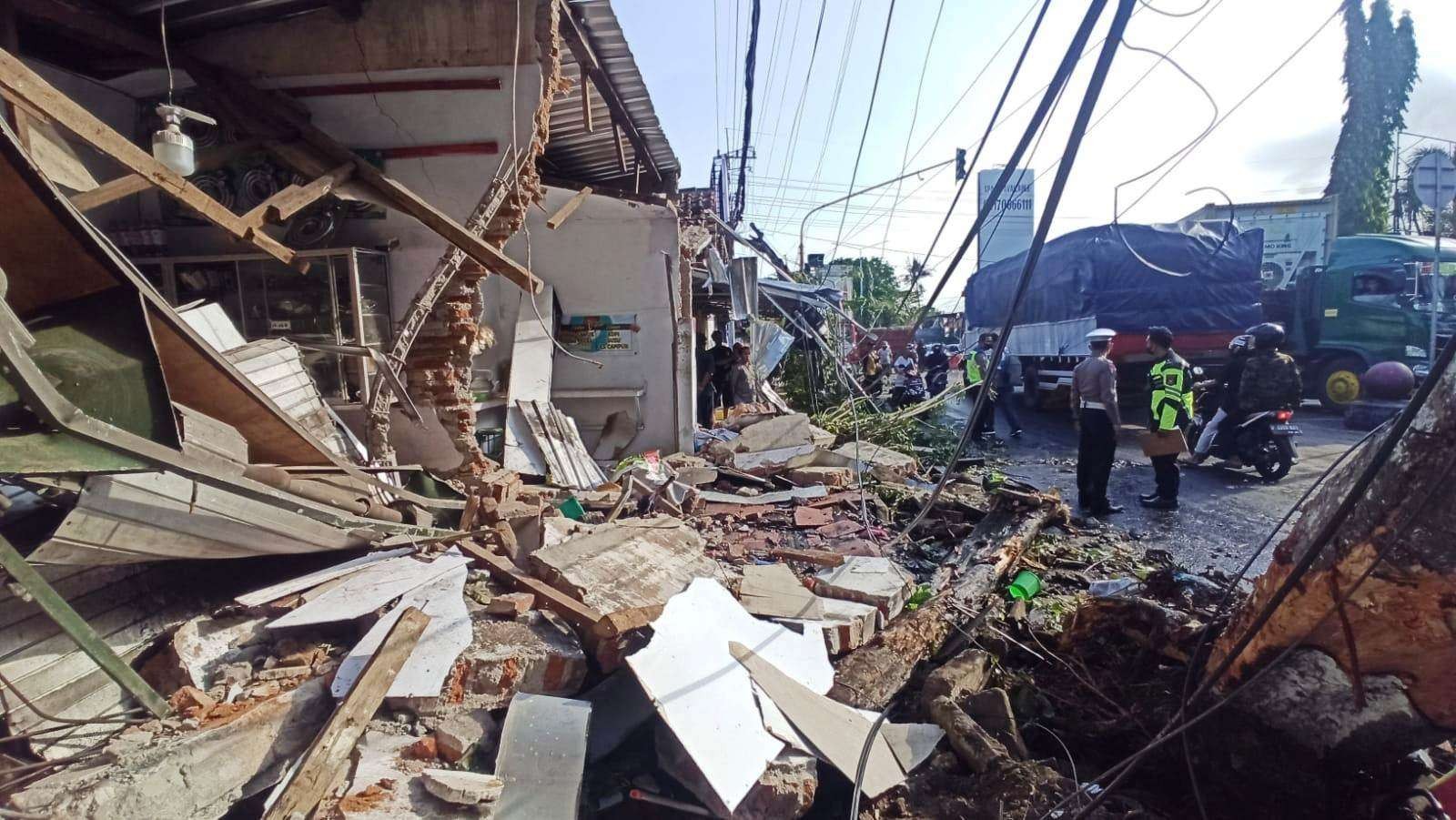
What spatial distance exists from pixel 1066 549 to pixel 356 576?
4811 millimetres

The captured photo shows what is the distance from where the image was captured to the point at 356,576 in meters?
3.59

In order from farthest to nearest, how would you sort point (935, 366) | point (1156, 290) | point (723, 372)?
point (723, 372) → point (935, 366) → point (1156, 290)

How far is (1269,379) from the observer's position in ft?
23.2

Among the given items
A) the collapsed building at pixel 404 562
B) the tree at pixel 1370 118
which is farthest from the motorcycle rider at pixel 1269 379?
the tree at pixel 1370 118

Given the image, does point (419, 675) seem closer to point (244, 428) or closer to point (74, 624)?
point (74, 624)

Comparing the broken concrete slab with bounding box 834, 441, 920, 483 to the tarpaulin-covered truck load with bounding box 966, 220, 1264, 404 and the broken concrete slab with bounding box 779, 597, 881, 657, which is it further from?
the tarpaulin-covered truck load with bounding box 966, 220, 1264, 404

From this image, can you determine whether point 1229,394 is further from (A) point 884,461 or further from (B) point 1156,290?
(B) point 1156,290

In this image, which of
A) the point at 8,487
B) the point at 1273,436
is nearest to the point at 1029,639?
the point at 8,487

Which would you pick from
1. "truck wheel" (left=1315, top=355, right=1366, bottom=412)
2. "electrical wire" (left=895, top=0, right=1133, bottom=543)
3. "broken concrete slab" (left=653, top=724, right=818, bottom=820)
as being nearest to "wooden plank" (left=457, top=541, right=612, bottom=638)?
"broken concrete slab" (left=653, top=724, right=818, bottom=820)

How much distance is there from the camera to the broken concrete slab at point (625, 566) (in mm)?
3471

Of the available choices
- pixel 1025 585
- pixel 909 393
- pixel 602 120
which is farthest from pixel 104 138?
pixel 909 393

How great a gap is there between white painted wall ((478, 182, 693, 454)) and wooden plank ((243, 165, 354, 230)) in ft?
11.3

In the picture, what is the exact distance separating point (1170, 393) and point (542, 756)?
20.4ft

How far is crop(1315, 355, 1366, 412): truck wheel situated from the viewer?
11.3 m
